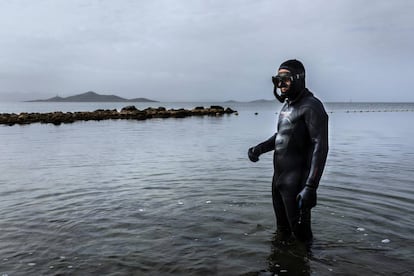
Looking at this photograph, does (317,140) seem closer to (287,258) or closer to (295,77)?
(295,77)

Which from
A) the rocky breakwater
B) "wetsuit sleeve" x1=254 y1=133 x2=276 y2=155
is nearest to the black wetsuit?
"wetsuit sleeve" x1=254 y1=133 x2=276 y2=155

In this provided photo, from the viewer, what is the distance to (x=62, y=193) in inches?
413

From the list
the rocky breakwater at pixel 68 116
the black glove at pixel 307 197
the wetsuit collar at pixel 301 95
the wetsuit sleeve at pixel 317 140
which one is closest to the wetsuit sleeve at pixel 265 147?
the wetsuit collar at pixel 301 95

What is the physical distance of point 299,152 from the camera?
6039 millimetres

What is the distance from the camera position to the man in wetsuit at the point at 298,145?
18.5 ft

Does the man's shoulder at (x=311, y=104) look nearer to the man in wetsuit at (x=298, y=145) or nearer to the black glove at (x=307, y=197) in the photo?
the man in wetsuit at (x=298, y=145)

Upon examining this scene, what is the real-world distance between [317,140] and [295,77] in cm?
107

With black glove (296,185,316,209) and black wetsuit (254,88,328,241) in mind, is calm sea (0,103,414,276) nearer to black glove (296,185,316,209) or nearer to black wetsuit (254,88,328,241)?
black wetsuit (254,88,328,241)

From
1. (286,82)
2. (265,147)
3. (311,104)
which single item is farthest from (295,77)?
(265,147)

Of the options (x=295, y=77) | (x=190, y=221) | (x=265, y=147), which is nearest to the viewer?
(x=295, y=77)

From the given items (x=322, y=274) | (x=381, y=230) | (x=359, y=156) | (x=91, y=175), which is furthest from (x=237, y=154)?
(x=322, y=274)

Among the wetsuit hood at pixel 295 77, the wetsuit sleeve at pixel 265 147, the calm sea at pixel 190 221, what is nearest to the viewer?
the calm sea at pixel 190 221

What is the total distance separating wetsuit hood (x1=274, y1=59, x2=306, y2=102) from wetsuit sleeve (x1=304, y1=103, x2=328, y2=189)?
0.35 m

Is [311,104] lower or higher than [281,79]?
lower
